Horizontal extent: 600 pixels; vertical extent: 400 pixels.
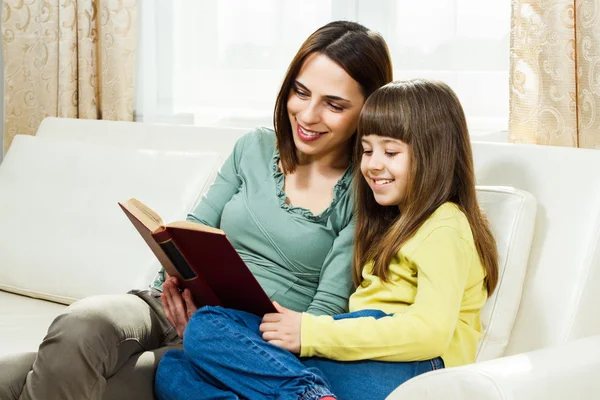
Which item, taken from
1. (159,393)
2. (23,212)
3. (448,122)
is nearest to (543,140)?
(448,122)

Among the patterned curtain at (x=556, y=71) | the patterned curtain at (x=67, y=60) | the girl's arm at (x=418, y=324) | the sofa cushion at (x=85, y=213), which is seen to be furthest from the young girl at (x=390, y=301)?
the patterned curtain at (x=67, y=60)

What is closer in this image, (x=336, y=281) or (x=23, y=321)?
(x=336, y=281)

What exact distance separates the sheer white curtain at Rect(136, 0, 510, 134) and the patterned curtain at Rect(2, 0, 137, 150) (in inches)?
3.3

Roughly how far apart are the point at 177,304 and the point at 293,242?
0.28m

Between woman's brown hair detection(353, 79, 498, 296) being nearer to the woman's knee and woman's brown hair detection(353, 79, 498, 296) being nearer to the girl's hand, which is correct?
the girl's hand

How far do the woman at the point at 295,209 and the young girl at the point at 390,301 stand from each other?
0.10 metres

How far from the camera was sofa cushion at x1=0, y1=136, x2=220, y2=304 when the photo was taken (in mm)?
2150

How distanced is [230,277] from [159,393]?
323mm

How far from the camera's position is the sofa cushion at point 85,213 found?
2150mm

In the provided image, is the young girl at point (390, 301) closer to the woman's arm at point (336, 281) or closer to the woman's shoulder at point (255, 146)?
the woman's arm at point (336, 281)

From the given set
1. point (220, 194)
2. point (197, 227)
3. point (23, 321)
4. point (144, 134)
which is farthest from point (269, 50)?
point (197, 227)

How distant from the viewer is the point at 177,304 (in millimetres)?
1640

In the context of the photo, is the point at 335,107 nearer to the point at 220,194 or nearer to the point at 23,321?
the point at 220,194

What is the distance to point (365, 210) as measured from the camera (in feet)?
5.50
